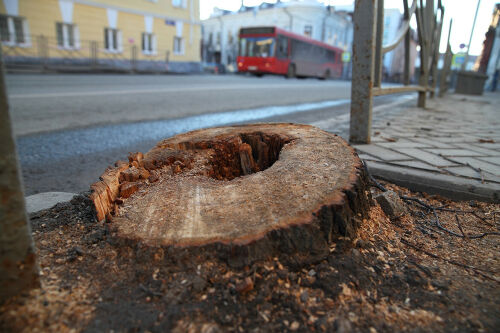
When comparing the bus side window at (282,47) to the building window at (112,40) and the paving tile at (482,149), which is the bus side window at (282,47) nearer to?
the building window at (112,40)

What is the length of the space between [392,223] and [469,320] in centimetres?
61

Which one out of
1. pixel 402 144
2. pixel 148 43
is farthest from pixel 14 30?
pixel 402 144

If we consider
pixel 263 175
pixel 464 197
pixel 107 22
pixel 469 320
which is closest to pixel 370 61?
pixel 464 197

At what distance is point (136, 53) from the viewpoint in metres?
21.0

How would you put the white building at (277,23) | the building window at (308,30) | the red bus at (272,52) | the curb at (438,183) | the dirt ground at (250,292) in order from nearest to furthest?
the dirt ground at (250,292) → the curb at (438,183) → the red bus at (272,52) → the white building at (277,23) → the building window at (308,30)

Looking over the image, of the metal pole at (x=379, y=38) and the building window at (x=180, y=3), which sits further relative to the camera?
the building window at (x=180, y=3)

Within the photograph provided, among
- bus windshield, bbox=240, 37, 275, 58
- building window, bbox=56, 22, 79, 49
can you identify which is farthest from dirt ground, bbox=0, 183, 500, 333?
building window, bbox=56, 22, 79, 49

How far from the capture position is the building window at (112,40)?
65.5 ft

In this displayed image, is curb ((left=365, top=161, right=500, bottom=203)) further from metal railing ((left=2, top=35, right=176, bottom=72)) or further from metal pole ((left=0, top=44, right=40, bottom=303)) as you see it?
metal railing ((left=2, top=35, right=176, bottom=72))

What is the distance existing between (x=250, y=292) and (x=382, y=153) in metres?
1.93

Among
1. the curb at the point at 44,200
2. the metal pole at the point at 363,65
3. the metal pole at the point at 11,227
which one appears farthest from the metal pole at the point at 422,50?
the metal pole at the point at 11,227

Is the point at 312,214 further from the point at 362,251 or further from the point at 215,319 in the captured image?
the point at 215,319

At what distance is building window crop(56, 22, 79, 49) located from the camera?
17.7 meters

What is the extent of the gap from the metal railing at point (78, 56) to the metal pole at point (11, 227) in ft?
54.5
